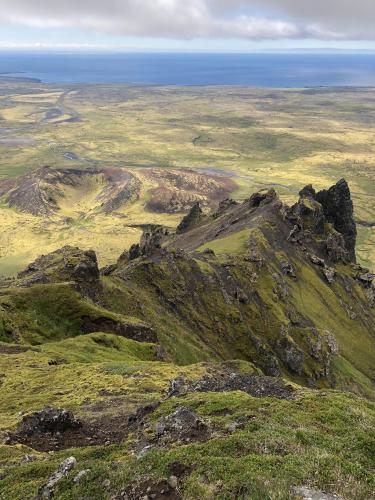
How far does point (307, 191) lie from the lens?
160 metres

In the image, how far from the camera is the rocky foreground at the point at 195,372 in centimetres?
2166

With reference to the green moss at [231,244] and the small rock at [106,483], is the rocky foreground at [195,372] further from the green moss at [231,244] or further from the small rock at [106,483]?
the green moss at [231,244]

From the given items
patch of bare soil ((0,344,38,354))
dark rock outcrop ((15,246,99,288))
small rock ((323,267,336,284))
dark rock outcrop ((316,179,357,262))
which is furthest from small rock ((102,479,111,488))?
dark rock outcrop ((316,179,357,262))

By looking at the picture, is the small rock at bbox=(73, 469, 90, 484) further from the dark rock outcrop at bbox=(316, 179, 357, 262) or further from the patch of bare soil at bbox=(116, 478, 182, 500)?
the dark rock outcrop at bbox=(316, 179, 357, 262)

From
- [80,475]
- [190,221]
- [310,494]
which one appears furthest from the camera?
[190,221]

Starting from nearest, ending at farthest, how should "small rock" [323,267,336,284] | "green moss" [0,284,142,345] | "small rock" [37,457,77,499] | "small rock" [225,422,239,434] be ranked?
"small rock" [37,457,77,499] < "small rock" [225,422,239,434] < "green moss" [0,284,142,345] < "small rock" [323,267,336,284]

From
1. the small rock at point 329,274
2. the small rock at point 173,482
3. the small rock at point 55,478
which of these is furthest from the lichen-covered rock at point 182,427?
the small rock at point 329,274

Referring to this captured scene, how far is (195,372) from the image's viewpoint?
4366 centimetres

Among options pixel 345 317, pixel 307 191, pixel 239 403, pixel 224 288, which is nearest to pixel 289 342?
pixel 224 288

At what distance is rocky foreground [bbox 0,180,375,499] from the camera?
21.7 m

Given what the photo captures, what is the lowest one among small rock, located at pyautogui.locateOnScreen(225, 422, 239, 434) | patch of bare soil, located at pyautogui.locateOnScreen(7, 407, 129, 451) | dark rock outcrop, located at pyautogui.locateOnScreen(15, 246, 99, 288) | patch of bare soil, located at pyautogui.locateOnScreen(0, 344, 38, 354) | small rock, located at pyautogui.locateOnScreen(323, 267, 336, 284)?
small rock, located at pyautogui.locateOnScreen(323, 267, 336, 284)

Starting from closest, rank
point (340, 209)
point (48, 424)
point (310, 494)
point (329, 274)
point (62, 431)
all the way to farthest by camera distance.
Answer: point (310, 494)
point (62, 431)
point (48, 424)
point (329, 274)
point (340, 209)

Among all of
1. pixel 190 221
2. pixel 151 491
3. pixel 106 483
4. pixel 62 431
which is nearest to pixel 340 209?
pixel 190 221

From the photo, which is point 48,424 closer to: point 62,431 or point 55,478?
point 62,431
